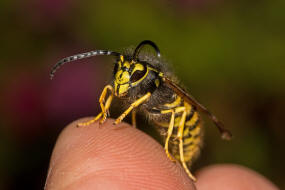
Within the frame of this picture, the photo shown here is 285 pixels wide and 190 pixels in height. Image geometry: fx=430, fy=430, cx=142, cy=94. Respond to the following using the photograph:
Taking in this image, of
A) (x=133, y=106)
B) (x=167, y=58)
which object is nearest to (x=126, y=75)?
(x=133, y=106)

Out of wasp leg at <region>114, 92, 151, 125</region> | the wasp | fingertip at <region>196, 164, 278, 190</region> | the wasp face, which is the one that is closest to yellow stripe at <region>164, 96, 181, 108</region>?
the wasp

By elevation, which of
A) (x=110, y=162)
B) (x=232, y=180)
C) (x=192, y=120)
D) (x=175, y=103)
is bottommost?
(x=232, y=180)

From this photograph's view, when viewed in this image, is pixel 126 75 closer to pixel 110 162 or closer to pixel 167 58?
pixel 110 162

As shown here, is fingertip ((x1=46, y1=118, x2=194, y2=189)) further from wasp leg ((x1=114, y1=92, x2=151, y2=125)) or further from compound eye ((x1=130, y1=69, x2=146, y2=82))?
compound eye ((x1=130, y1=69, x2=146, y2=82))

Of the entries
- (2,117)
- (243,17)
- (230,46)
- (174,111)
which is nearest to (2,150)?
(2,117)

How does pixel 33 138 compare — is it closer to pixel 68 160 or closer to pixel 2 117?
pixel 2 117

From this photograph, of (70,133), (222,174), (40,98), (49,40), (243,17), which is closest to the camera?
(70,133)

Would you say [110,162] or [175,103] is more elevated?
[175,103]
